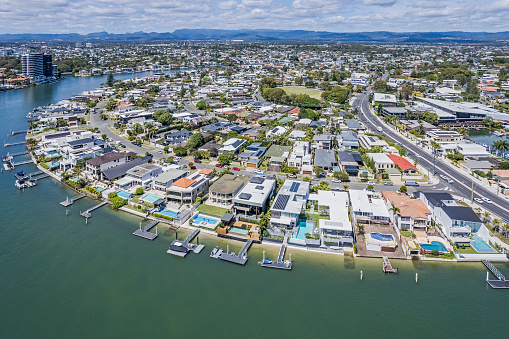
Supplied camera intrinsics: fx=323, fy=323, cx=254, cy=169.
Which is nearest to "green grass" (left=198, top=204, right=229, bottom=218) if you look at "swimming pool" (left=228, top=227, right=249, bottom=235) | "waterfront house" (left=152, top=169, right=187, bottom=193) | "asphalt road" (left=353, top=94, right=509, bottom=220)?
"swimming pool" (left=228, top=227, right=249, bottom=235)

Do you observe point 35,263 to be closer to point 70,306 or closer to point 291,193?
point 70,306

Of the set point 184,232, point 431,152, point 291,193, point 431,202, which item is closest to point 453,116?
point 431,152

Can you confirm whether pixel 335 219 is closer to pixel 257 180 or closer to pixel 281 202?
pixel 281 202

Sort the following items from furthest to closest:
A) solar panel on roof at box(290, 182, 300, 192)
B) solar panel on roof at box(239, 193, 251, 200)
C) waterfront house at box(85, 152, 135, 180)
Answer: waterfront house at box(85, 152, 135, 180) → solar panel on roof at box(290, 182, 300, 192) → solar panel on roof at box(239, 193, 251, 200)

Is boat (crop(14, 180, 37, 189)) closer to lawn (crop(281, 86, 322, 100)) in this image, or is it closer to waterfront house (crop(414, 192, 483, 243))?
waterfront house (crop(414, 192, 483, 243))

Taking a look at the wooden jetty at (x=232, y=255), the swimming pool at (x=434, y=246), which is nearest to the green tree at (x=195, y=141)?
the wooden jetty at (x=232, y=255)

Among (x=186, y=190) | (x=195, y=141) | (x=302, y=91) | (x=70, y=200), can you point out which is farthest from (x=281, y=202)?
(x=302, y=91)
